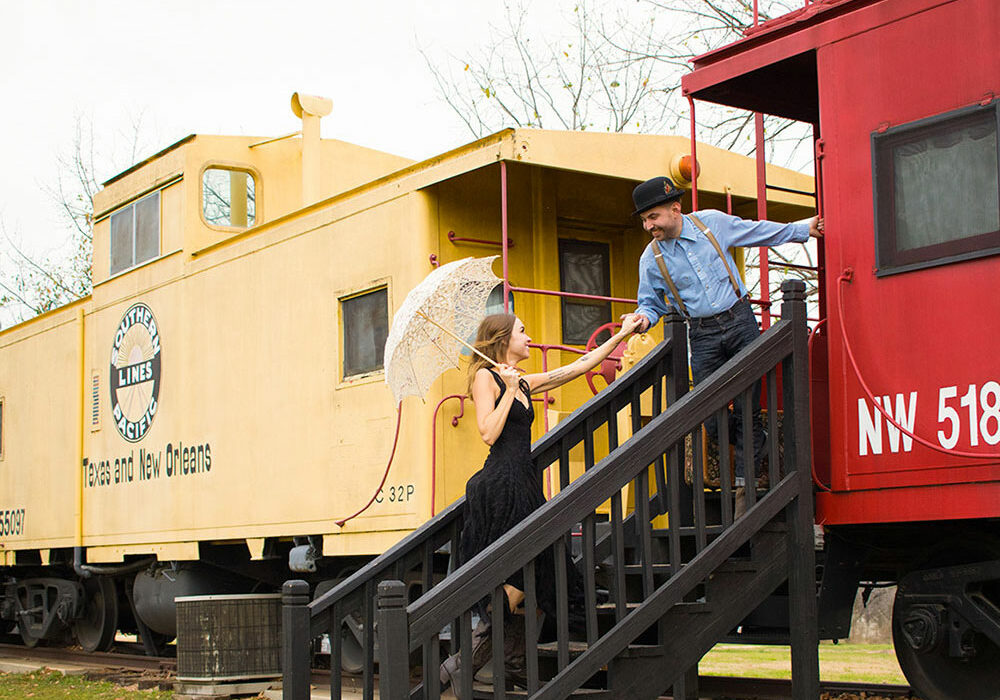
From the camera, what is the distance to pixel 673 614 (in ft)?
17.9

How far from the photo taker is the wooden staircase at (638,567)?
4.93m

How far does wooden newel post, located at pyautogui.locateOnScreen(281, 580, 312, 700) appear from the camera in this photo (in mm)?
5824

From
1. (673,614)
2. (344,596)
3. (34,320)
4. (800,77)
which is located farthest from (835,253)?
(34,320)

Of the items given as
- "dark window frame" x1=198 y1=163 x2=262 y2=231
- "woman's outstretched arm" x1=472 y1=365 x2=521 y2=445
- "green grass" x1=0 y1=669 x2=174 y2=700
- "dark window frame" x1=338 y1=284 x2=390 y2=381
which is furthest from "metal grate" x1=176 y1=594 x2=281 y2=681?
"woman's outstretched arm" x1=472 y1=365 x2=521 y2=445

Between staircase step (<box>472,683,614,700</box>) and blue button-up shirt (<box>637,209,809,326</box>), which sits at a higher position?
blue button-up shirt (<box>637,209,809,326</box>)

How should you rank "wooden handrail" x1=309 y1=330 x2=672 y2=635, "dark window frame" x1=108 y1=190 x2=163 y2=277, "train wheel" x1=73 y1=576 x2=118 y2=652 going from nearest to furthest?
"wooden handrail" x1=309 y1=330 x2=672 y2=635
"dark window frame" x1=108 y1=190 x2=163 y2=277
"train wheel" x1=73 y1=576 x2=118 y2=652

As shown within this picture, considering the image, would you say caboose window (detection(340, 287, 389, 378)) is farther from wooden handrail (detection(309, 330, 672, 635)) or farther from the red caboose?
the red caboose

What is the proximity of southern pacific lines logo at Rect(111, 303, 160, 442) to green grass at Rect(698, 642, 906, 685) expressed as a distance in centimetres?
552

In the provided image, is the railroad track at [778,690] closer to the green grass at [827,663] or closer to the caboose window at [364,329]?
the green grass at [827,663]

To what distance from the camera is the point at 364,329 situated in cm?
923

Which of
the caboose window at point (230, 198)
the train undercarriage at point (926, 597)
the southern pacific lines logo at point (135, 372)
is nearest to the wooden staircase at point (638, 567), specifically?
the train undercarriage at point (926, 597)

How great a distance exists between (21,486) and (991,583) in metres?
11.8

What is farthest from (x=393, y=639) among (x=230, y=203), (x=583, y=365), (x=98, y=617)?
(x=98, y=617)

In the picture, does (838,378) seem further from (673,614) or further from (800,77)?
(800,77)
